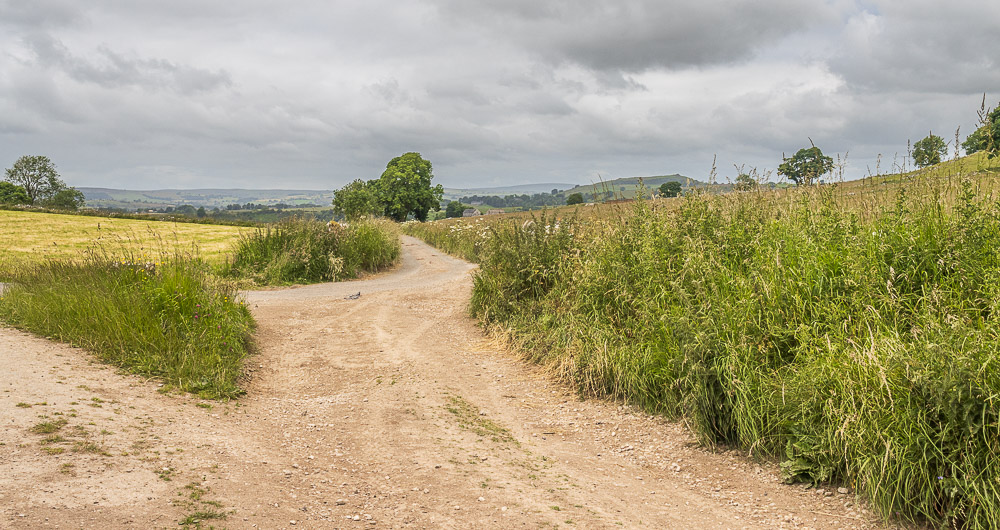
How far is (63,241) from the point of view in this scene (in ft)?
68.9

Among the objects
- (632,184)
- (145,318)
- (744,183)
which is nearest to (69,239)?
(145,318)

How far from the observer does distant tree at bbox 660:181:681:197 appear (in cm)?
862

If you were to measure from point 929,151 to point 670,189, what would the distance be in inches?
127

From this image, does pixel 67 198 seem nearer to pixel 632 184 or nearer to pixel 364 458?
pixel 632 184

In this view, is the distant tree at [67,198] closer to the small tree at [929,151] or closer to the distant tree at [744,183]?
the distant tree at [744,183]

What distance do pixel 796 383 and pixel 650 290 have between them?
2098mm

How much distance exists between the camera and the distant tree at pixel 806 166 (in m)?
6.95

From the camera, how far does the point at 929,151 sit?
6.28 metres

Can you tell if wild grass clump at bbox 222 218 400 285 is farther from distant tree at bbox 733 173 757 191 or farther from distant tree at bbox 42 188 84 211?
distant tree at bbox 42 188 84 211

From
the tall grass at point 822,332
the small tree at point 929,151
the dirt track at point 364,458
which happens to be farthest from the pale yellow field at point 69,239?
the small tree at point 929,151

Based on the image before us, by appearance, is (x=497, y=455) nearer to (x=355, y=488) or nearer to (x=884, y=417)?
(x=355, y=488)

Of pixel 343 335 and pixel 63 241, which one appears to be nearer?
pixel 343 335

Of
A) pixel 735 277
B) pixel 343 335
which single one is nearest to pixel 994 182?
pixel 735 277

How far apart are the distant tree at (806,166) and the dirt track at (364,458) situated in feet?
12.7
